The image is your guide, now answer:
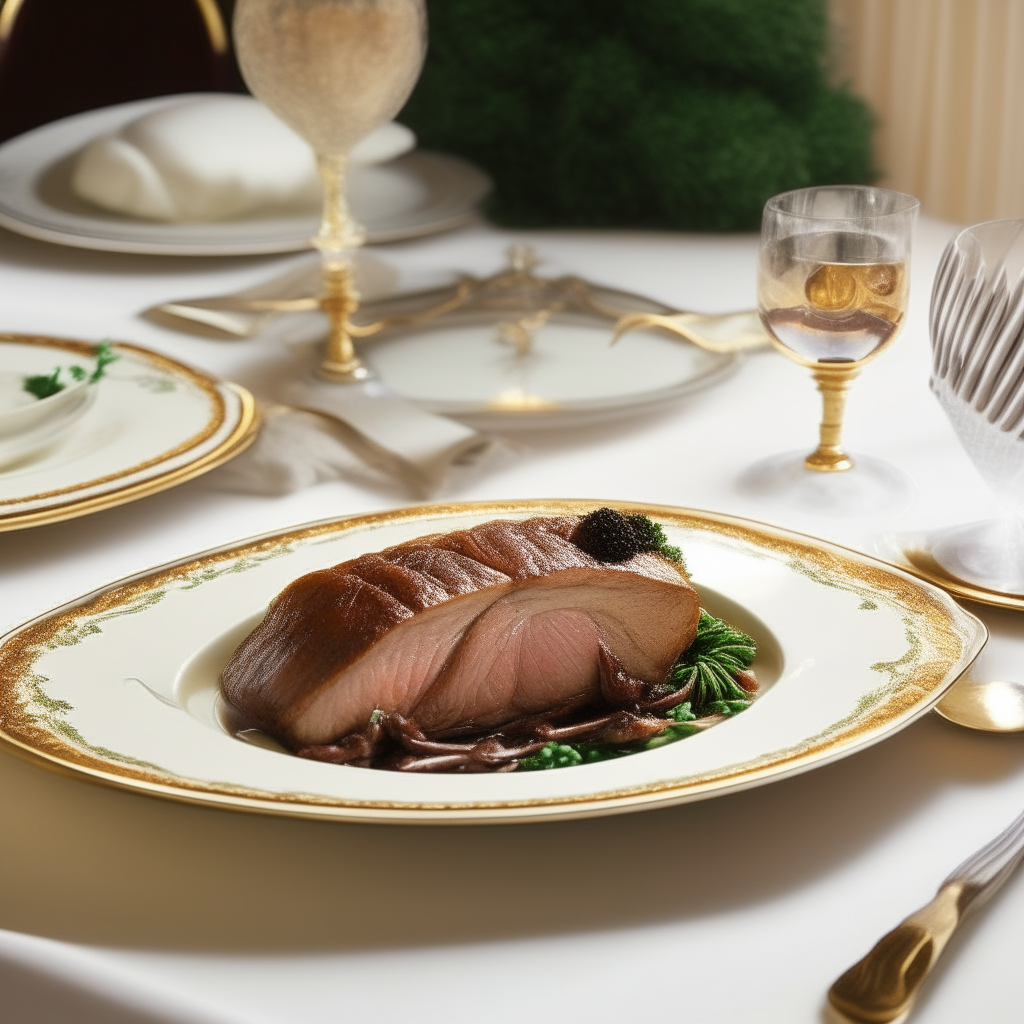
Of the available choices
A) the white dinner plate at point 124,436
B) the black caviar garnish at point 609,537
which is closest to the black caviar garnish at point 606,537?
the black caviar garnish at point 609,537

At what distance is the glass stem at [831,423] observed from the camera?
3.48 ft

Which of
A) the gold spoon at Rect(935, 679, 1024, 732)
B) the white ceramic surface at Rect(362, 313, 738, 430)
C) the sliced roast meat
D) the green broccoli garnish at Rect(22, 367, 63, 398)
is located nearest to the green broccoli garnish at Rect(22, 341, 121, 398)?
the green broccoli garnish at Rect(22, 367, 63, 398)

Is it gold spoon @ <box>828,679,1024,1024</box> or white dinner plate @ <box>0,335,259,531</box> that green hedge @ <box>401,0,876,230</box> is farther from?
gold spoon @ <box>828,679,1024,1024</box>

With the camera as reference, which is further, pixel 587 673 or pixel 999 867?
pixel 587 673

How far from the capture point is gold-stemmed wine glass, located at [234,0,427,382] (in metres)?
1.22

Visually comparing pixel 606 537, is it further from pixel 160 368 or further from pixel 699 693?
pixel 160 368

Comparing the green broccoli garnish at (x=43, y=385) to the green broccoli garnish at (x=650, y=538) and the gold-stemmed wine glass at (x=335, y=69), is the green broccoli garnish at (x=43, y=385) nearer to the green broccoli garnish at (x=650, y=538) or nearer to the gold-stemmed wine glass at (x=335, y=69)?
the gold-stemmed wine glass at (x=335, y=69)

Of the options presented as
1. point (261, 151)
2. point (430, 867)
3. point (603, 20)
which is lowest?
point (430, 867)

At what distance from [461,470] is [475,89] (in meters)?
1.10

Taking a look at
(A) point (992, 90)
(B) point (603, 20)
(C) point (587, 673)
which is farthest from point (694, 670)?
(A) point (992, 90)

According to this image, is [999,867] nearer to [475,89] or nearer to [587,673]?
[587,673]

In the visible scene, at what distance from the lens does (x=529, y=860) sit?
633mm

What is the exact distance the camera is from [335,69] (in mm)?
1232

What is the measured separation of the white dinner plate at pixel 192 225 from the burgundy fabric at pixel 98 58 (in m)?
0.46
